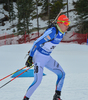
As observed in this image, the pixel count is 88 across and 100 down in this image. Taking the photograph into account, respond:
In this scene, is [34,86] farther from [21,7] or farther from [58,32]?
[21,7]

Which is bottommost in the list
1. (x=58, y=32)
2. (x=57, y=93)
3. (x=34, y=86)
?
(x=57, y=93)

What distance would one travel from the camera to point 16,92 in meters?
4.80

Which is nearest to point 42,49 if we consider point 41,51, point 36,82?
point 41,51

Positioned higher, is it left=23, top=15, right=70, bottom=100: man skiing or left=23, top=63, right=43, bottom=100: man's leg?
left=23, top=15, right=70, bottom=100: man skiing

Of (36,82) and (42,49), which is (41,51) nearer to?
(42,49)

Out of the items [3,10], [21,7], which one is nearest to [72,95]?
[21,7]

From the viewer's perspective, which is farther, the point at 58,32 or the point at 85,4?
the point at 85,4

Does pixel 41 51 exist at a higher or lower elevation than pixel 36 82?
higher

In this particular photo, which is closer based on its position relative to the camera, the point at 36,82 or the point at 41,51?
the point at 36,82

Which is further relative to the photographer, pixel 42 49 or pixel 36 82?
pixel 42 49

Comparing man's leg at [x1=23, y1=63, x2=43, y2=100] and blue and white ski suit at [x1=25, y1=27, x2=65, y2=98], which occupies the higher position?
blue and white ski suit at [x1=25, y1=27, x2=65, y2=98]

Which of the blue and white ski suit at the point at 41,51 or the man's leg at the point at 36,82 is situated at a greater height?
the blue and white ski suit at the point at 41,51

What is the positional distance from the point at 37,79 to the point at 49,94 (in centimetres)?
121

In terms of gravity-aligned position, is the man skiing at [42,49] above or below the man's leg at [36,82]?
above
